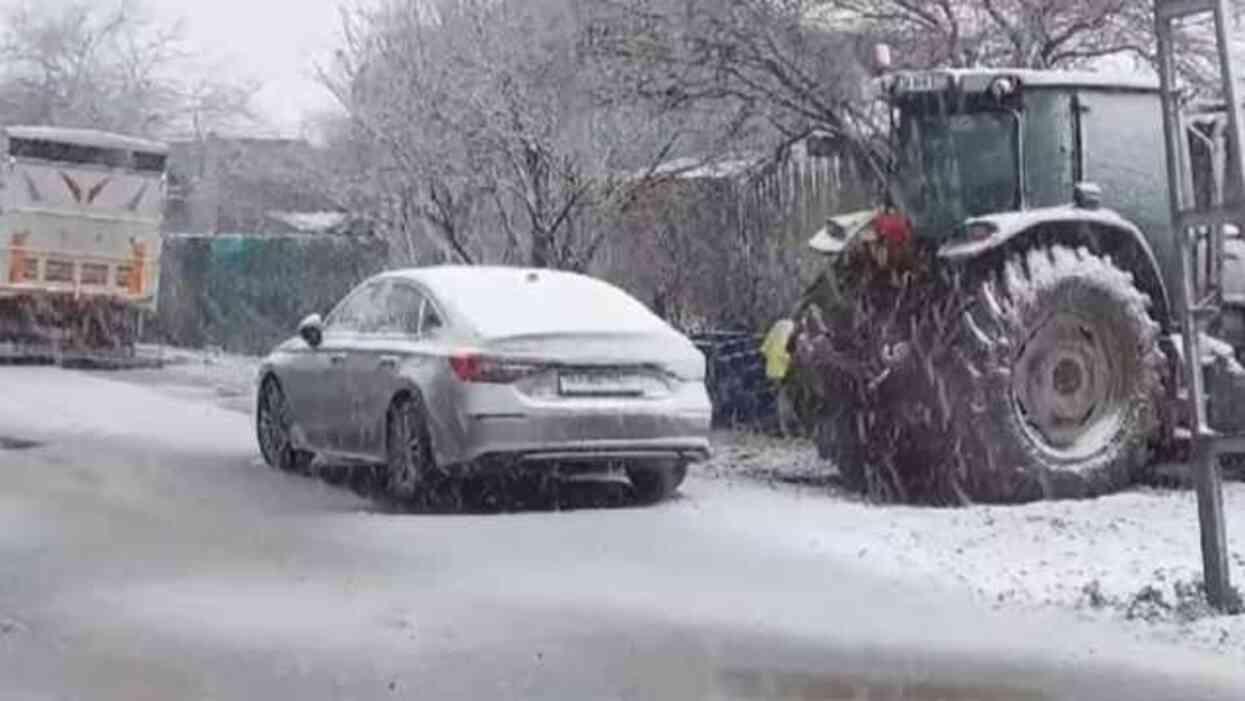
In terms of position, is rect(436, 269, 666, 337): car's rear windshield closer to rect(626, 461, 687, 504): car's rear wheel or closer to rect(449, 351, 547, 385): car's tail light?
rect(449, 351, 547, 385): car's tail light

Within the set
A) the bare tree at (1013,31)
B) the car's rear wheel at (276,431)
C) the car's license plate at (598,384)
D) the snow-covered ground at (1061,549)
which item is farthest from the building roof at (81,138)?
the car's license plate at (598,384)

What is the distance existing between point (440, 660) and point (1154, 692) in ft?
8.99

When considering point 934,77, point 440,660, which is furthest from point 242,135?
point 440,660

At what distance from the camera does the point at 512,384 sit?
39.4 feet

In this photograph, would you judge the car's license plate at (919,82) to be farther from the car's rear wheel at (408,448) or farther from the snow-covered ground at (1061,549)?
the car's rear wheel at (408,448)

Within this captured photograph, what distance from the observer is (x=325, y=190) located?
26375mm

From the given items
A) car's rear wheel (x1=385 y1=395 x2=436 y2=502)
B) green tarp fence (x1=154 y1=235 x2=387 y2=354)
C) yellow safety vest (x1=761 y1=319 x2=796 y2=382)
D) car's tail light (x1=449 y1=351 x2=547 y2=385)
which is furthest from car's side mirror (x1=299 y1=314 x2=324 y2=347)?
green tarp fence (x1=154 y1=235 x2=387 y2=354)

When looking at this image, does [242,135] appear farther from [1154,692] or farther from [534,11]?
[1154,692]

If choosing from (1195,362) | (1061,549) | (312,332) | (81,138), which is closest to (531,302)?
(312,332)

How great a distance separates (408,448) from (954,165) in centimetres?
396

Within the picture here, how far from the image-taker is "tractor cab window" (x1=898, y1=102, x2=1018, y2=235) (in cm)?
1275

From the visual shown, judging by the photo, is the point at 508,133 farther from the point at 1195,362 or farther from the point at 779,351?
the point at 1195,362

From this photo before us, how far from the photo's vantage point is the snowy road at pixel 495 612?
25.3 ft

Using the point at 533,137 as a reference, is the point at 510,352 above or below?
below
